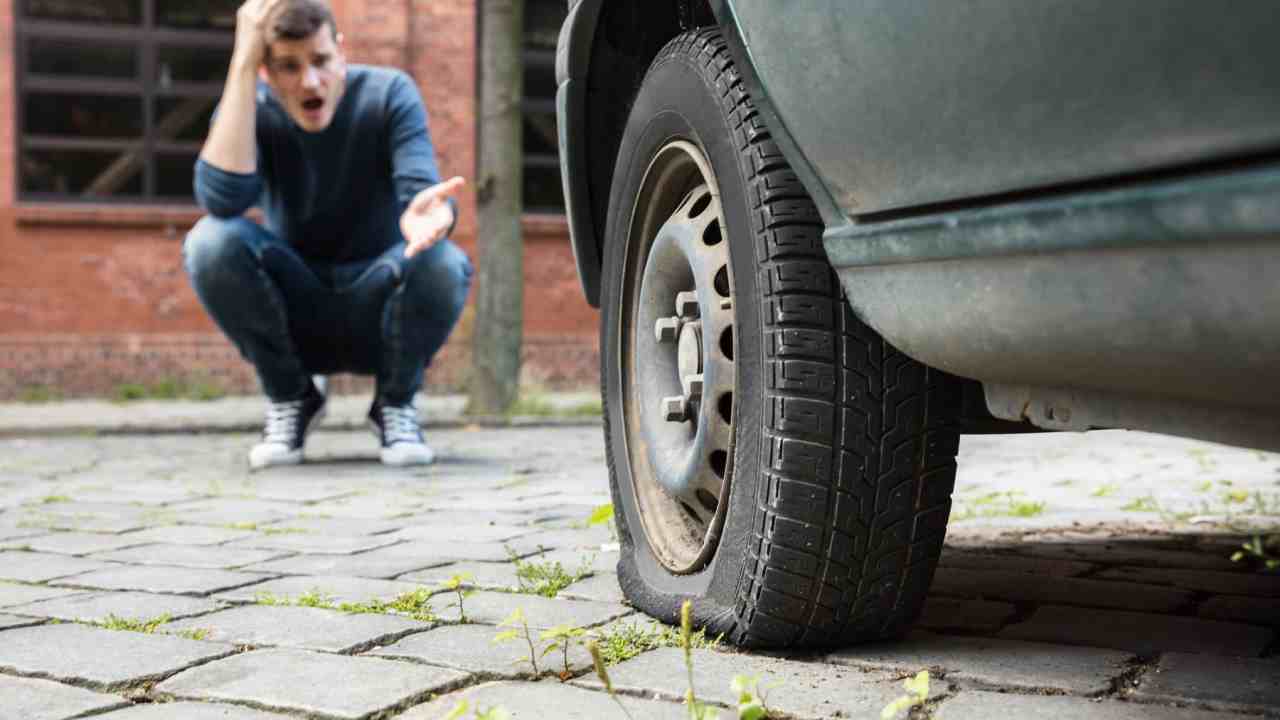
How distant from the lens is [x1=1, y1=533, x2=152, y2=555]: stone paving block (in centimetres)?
357

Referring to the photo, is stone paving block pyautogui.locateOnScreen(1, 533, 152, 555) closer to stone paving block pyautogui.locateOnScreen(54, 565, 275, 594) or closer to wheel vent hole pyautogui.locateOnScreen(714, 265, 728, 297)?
stone paving block pyautogui.locateOnScreen(54, 565, 275, 594)

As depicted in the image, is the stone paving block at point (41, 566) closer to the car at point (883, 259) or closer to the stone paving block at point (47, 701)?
the stone paving block at point (47, 701)

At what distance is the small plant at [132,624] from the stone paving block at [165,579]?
1.01ft

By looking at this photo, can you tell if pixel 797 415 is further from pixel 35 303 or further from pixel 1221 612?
pixel 35 303

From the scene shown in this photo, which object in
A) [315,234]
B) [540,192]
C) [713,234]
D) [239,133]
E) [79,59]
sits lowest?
[713,234]

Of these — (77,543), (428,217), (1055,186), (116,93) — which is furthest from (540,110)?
(1055,186)

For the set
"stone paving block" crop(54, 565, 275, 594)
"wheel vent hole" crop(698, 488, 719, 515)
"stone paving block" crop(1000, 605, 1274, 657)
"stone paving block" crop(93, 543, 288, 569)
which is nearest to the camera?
"stone paving block" crop(1000, 605, 1274, 657)

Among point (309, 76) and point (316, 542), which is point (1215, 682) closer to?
point (316, 542)

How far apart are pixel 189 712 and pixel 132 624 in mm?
663

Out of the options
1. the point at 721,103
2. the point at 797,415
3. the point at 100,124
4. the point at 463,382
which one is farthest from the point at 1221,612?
the point at 100,124

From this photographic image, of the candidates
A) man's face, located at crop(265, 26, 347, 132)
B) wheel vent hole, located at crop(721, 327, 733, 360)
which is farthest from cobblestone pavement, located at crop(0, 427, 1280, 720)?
man's face, located at crop(265, 26, 347, 132)

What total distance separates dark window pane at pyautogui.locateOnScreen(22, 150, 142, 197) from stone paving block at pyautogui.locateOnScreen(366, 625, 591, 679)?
11.2 m

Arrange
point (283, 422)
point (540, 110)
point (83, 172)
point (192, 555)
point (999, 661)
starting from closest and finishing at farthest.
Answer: point (999, 661), point (192, 555), point (283, 422), point (83, 172), point (540, 110)

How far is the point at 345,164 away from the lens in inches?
233
